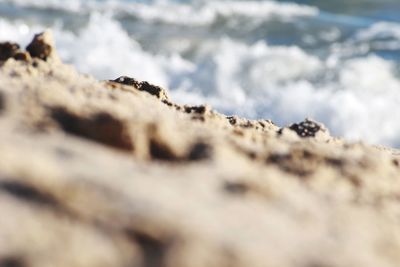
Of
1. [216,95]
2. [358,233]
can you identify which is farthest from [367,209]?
[216,95]

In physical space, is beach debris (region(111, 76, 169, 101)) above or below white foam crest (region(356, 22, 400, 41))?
below

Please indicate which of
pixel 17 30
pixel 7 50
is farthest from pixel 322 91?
pixel 7 50

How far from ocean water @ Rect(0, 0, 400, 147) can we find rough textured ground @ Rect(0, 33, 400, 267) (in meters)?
18.6

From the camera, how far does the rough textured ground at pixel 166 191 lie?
2.73m

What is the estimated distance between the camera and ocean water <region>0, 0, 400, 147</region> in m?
25.4

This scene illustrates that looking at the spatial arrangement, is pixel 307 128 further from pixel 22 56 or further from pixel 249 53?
pixel 249 53

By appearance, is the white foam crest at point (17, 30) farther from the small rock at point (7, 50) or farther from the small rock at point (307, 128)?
the small rock at point (307, 128)

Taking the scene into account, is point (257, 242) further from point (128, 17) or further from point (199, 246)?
point (128, 17)

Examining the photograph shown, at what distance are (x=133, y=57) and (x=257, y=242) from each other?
24776mm

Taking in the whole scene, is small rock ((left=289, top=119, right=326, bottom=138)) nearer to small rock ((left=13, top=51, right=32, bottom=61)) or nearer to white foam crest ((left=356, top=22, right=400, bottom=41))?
small rock ((left=13, top=51, right=32, bottom=61))

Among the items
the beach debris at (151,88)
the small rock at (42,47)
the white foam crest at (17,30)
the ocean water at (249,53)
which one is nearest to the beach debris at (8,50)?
the small rock at (42,47)

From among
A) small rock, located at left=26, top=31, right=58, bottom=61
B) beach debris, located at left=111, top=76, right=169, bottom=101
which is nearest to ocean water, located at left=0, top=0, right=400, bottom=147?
beach debris, located at left=111, top=76, right=169, bottom=101

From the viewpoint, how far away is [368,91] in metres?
25.9

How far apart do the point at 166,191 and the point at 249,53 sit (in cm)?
2489
